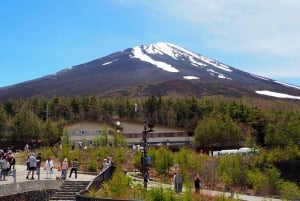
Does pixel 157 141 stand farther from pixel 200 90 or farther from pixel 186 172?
pixel 200 90

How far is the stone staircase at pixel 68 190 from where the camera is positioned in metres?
28.5

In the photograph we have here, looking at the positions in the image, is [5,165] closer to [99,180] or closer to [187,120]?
[99,180]

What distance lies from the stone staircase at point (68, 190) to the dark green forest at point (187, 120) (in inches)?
1399

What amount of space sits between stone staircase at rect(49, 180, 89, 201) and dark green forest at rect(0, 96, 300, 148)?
35.5 meters

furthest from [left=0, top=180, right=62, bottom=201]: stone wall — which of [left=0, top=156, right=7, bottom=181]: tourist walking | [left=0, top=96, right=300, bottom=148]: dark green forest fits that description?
[left=0, top=96, right=300, bottom=148]: dark green forest

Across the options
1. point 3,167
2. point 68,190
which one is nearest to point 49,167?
point 3,167

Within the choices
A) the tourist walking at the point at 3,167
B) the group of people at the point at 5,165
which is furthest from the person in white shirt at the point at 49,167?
the tourist walking at the point at 3,167

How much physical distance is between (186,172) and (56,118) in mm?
82392

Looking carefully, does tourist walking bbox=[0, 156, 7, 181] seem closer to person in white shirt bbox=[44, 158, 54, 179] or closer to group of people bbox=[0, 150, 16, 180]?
group of people bbox=[0, 150, 16, 180]

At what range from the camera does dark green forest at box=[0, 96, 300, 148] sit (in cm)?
7675

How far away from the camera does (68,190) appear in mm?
29391

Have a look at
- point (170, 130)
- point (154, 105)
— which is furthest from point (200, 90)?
point (170, 130)

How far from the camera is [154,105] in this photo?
115 meters

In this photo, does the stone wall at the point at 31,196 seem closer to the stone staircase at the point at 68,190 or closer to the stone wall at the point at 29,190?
the stone wall at the point at 29,190
